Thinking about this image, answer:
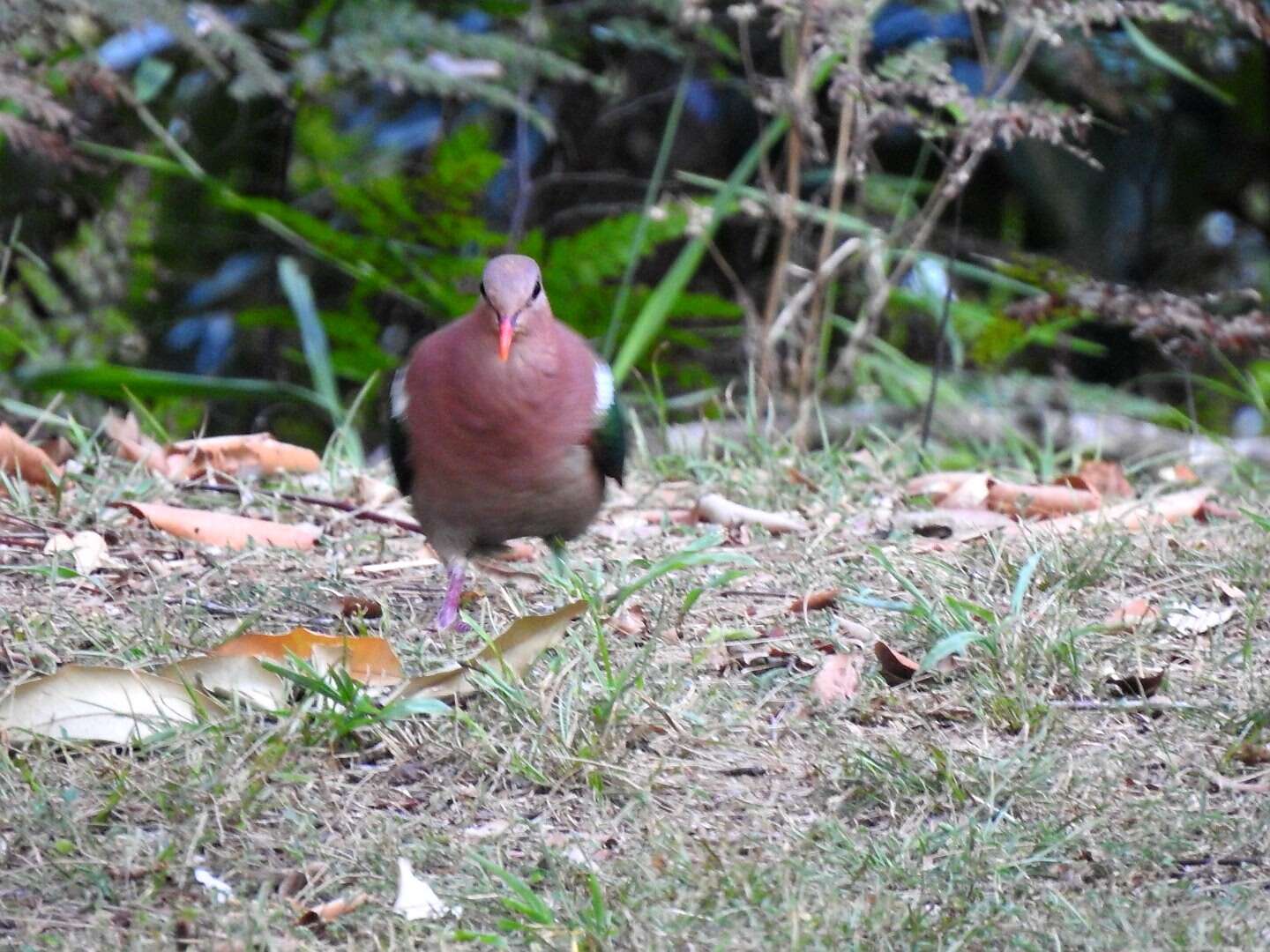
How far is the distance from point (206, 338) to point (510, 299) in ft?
13.0

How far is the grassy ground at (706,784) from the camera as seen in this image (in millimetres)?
2525

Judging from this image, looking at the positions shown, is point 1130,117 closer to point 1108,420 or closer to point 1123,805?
point 1108,420

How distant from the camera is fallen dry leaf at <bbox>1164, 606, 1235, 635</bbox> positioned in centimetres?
361

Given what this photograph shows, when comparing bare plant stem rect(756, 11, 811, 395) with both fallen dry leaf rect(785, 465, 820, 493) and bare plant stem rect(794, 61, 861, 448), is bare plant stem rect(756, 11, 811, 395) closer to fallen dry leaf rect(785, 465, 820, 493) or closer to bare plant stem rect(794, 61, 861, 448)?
bare plant stem rect(794, 61, 861, 448)

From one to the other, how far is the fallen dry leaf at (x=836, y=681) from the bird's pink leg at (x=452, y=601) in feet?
2.76

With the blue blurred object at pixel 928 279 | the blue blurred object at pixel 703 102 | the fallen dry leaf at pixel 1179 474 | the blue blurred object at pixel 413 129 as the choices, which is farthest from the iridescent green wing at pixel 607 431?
the blue blurred object at pixel 703 102

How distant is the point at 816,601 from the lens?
12.4ft

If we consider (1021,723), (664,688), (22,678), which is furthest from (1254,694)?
(22,678)

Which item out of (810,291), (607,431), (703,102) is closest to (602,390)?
(607,431)

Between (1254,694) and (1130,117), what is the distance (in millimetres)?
5360

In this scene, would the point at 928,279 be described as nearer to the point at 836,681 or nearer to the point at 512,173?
the point at 512,173

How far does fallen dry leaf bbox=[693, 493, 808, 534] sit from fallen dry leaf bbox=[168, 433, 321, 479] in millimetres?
1297

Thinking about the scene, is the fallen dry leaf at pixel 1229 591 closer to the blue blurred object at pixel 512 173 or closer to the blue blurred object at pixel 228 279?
the blue blurred object at pixel 512 173

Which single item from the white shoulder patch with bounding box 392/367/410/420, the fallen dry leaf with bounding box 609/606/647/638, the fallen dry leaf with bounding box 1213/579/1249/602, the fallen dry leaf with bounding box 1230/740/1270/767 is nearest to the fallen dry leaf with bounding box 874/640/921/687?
the fallen dry leaf with bounding box 609/606/647/638
